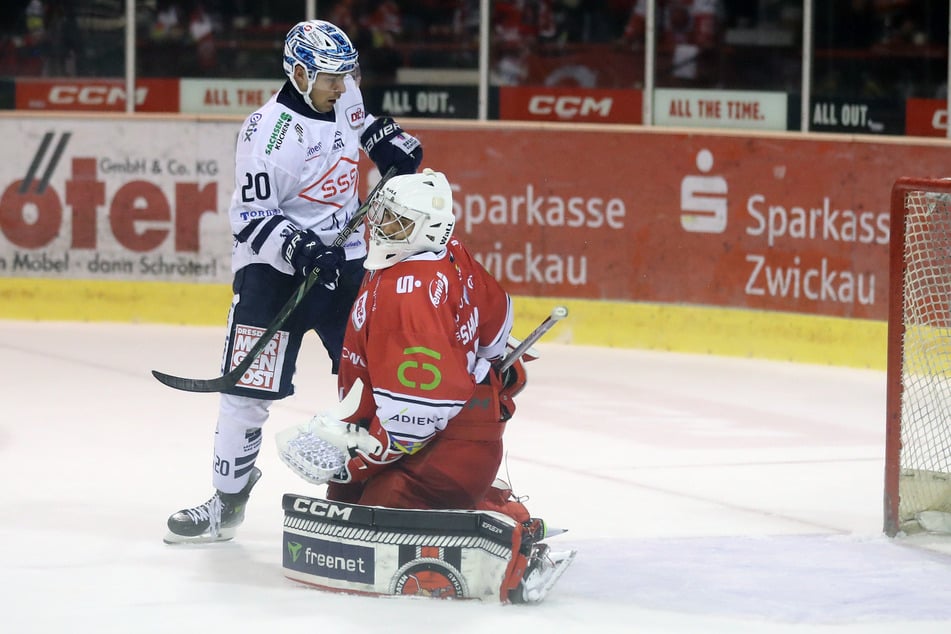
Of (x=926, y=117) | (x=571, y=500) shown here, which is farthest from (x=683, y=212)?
(x=571, y=500)

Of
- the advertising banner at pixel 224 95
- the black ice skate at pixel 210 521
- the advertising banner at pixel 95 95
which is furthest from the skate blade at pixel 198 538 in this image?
the advertising banner at pixel 95 95

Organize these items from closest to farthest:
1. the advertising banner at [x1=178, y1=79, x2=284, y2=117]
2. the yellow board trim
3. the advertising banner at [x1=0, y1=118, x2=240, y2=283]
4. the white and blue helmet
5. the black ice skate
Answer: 1. the white and blue helmet
2. the black ice skate
3. the yellow board trim
4. the advertising banner at [x1=0, y1=118, x2=240, y2=283]
5. the advertising banner at [x1=178, y1=79, x2=284, y2=117]

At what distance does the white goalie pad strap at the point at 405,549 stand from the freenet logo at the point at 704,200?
4544 millimetres

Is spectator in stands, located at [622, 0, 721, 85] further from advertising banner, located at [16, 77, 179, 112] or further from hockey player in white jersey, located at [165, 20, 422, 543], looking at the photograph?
hockey player in white jersey, located at [165, 20, 422, 543]

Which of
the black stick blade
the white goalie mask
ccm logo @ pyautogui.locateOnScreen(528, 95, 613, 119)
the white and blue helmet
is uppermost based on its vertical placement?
ccm logo @ pyautogui.locateOnScreen(528, 95, 613, 119)

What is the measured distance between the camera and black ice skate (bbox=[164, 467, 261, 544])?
510 centimetres

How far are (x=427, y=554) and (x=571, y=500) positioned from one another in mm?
1463

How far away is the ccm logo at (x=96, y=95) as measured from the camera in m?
11.0

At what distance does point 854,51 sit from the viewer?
32.6 ft

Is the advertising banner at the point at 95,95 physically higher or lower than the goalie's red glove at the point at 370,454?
higher

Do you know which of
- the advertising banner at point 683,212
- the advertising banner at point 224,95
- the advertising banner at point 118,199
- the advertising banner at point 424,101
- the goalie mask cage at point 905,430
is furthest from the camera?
the advertising banner at point 224,95

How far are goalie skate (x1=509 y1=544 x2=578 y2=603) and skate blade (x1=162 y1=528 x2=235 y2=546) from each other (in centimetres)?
111

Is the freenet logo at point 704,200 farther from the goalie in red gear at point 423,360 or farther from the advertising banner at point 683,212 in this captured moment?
the goalie in red gear at point 423,360

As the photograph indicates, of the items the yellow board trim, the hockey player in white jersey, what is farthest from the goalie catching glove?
the yellow board trim
